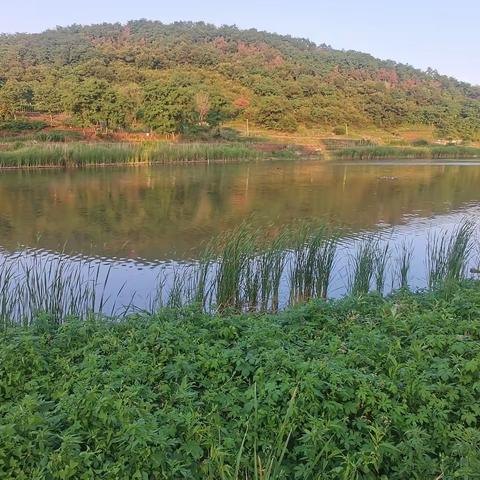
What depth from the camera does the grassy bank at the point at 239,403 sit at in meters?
2.53

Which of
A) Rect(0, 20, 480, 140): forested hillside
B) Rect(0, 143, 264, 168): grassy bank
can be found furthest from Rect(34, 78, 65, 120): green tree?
Rect(0, 143, 264, 168): grassy bank

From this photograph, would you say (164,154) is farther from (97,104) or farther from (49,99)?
(49,99)

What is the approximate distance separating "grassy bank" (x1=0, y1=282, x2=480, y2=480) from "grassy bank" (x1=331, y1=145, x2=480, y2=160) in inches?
1460

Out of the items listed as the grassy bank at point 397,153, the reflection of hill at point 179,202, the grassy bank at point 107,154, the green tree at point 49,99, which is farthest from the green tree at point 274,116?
the reflection of hill at point 179,202

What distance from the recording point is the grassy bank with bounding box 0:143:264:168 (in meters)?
24.4

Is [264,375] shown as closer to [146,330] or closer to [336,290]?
[146,330]

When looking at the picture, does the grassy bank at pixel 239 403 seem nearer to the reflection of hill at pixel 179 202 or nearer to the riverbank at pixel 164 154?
the reflection of hill at pixel 179 202

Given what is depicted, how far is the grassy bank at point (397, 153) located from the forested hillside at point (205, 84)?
41.8ft

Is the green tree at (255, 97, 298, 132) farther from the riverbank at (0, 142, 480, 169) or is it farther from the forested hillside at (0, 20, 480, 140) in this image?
the riverbank at (0, 142, 480, 169)

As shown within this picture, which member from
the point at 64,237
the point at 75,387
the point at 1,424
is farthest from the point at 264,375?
the point at 64,237

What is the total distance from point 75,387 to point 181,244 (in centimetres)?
720

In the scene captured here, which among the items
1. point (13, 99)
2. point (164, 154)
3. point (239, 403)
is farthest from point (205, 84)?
point (239, 403)

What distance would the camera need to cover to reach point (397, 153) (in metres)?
42.2

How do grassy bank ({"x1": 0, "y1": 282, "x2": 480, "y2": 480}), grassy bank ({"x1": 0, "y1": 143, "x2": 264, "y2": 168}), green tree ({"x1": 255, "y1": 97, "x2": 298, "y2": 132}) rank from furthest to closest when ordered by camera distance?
1. green tree ({"x1": 255, "y1": 97, "x2": 298, "y2": 132})
2. grassy bank ({"x1": 0, "y1": 143, "x2": 264, "y2": 168})
3. grassy bank ({"x1": 0, "y1": 282, "x2": 480, "y2": 480})
